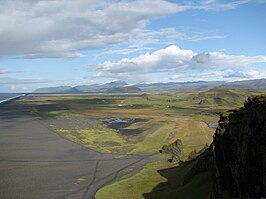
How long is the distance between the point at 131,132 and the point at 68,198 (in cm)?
9263

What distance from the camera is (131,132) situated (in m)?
160

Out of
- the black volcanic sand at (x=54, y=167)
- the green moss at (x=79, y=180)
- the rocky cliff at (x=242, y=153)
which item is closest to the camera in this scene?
the rocky cliff at (x=242, y=153)

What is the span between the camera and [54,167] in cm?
9350

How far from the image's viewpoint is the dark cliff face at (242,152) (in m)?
44.7

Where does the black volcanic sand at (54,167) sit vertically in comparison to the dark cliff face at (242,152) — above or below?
below

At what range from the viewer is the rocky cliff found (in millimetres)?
Result: 44625

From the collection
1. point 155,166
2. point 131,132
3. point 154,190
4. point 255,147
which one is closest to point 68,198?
point 154,190

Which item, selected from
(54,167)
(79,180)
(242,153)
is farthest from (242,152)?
(54,167)

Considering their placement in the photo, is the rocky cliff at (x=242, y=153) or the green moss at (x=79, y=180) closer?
the rocky cliff at (x=242, y=153)

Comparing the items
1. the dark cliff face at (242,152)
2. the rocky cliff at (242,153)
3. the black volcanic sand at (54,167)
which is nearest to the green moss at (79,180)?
the black volcanic sand at (54,167)

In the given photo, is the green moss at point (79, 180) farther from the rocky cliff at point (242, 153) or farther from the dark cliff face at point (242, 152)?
the dark cliff face at point (242, 152)

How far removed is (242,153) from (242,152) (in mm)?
161

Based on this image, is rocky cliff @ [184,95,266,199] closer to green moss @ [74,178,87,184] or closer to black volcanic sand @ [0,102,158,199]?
black volcanic sand @ [0,102,158,199]

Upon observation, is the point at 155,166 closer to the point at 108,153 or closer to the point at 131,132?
the point at 108,153
